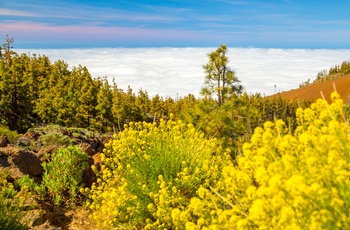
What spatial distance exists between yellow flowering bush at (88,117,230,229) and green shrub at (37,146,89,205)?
91 cm

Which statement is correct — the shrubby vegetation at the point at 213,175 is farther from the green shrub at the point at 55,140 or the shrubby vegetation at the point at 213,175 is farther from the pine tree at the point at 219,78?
the pine tree at the point at 219,78

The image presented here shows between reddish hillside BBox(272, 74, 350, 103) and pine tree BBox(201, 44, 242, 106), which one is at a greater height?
pine tree BBox(201, 44, 242, 106)

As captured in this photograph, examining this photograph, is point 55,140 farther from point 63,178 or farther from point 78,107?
point 78,107

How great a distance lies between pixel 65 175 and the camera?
8.00 metres

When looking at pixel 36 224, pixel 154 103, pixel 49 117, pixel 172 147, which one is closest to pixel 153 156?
pixel 172 147

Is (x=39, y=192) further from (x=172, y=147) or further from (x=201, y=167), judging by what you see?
(x=201, y=167)

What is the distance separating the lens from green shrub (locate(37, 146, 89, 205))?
787 cm

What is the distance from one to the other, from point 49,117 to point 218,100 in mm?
22365

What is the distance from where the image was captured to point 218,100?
70.6 ft

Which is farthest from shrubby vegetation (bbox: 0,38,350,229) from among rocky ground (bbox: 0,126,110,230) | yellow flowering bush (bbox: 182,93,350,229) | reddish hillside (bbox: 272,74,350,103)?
reddish hillside (bbox: 272,74,350,103)

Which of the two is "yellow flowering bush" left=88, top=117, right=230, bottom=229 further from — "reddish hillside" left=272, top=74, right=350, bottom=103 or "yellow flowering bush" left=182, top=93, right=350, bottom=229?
"reddish hillside" left=272, top=74, right=350, bottom=103

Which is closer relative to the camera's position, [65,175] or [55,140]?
[65,175]

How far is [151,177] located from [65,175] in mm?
2288

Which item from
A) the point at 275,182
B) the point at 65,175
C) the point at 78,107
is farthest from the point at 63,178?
the point at 78,107
